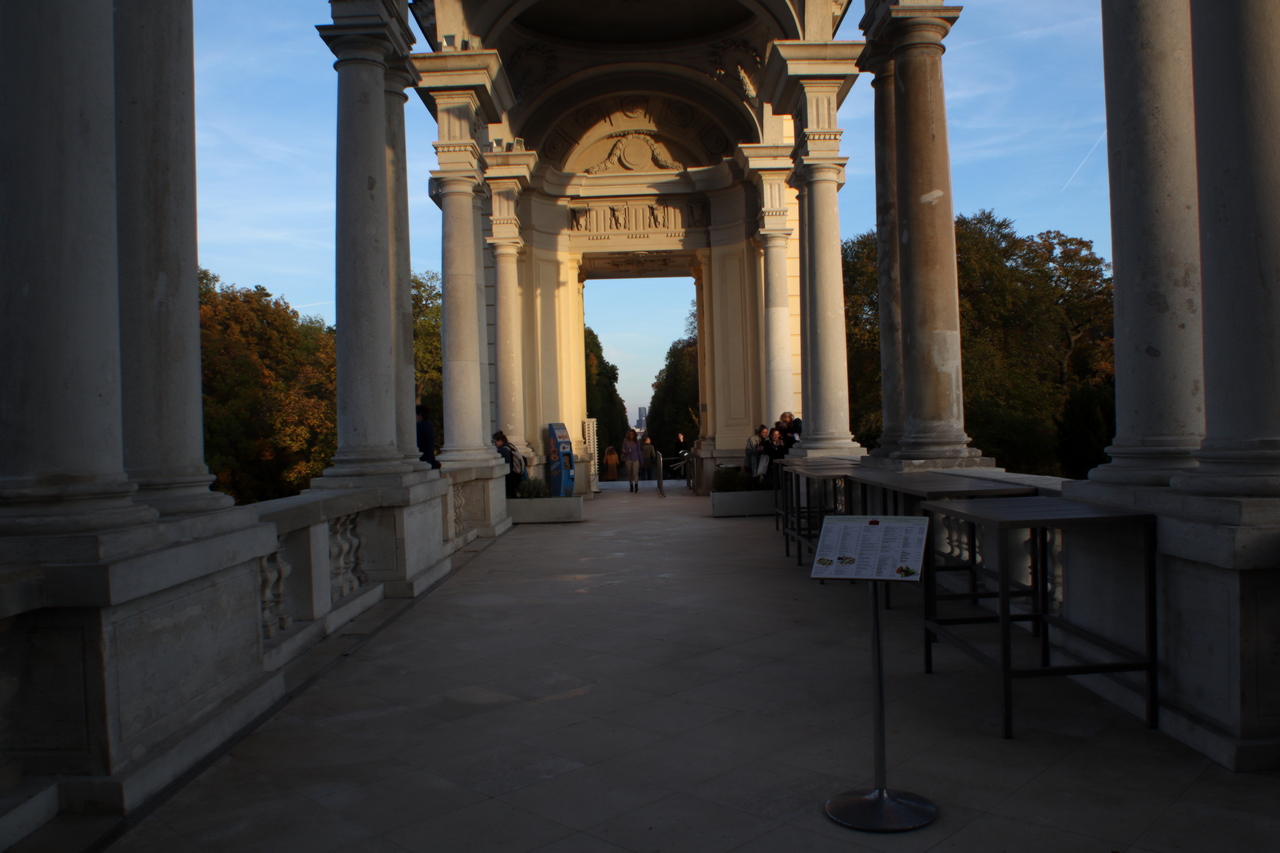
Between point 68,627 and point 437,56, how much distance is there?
12.8 metres

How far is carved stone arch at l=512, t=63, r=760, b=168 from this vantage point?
24.0 meters

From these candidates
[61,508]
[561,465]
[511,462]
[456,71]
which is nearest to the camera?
[61,508]

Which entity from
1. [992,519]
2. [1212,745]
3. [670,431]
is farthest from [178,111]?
[670,431]

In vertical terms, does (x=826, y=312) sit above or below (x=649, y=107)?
below

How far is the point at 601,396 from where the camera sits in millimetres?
75312

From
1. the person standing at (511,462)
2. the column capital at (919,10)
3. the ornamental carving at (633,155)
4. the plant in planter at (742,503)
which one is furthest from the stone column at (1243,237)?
the ornamental carving at (633,155)

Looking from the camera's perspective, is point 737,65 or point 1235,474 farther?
point 737,65

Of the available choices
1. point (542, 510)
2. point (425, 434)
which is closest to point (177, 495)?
point (425, 434)

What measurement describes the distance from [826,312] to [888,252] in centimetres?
416

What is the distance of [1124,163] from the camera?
239 inches

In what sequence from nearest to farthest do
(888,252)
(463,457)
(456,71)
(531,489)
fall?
Result: 1. (888,252)
2. (456,71)
3. (463,457)
4. (531,489)

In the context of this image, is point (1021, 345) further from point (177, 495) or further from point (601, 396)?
point (601, 396)

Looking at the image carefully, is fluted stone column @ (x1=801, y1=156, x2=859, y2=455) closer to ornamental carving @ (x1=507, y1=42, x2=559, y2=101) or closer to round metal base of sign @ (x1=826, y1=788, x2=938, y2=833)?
ornamental carving @ (x1=507, y1=42, x2=559, y2=101)

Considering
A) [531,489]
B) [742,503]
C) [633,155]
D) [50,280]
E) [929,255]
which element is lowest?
[742,503]
